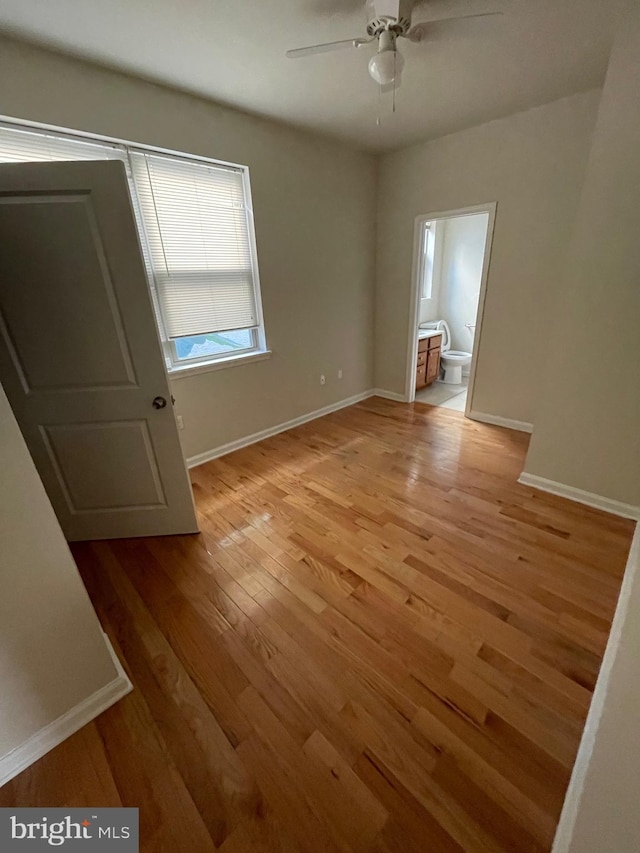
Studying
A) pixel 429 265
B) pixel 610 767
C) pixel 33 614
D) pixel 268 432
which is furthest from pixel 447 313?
pixel 33 614

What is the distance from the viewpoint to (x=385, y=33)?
1586 mm

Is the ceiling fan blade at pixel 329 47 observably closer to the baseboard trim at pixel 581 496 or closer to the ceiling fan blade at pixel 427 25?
the ceiling fan blade at pixel 427 25

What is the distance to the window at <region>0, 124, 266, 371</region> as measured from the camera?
2.19 metres

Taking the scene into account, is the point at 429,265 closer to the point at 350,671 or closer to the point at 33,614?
the point at 350,671

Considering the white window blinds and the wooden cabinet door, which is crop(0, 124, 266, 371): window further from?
the wooden cabinet door

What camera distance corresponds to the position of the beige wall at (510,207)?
8.55 feet

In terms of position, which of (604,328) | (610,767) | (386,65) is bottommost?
(610,767)

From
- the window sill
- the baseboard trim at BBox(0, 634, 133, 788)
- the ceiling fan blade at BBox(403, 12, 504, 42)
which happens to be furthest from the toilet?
the baseboard trim at BBox(0, 634, 133, 788)

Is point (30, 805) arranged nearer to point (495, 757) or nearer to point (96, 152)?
point (495, 757)

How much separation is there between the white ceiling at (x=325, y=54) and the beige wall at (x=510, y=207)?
0.24 metres

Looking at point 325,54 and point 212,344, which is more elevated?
point 325,54

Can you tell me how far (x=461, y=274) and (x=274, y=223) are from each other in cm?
330

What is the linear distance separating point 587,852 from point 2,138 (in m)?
3.59

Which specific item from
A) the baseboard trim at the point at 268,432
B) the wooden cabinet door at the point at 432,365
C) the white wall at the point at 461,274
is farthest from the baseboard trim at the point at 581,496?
the white wall at the point at 461,274
